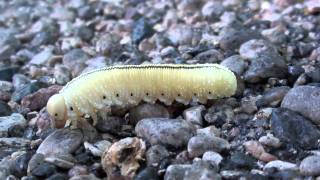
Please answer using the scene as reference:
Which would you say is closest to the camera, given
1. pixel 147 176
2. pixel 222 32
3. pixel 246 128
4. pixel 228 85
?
pixel 147 176

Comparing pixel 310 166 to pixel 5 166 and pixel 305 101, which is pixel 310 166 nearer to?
pixel 305 101

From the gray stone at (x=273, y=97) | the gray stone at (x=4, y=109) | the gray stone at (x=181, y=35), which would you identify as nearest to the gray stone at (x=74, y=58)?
the gray stone at (x=181, y=35)

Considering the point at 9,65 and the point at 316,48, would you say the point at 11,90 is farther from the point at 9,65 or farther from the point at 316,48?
the point at 316,48

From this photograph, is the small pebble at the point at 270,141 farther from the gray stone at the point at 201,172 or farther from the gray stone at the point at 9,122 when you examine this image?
the gray stone at the point at 9,122

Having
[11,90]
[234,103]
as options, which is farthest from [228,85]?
[11,90]

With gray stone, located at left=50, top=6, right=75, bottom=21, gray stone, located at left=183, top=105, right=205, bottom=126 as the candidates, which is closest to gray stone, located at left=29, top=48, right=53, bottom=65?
gray stone, located at left=50, top=6, right=75, bottom=21
